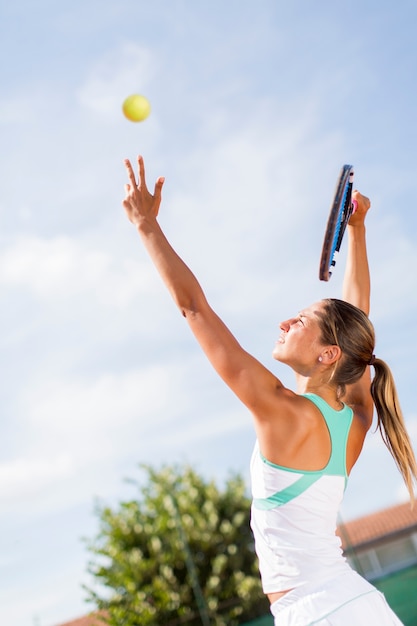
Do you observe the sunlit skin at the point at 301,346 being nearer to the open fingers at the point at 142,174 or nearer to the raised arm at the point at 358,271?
the raised arm at the point at 358,271

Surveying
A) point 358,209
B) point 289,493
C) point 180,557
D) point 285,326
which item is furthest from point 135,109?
point 180,557

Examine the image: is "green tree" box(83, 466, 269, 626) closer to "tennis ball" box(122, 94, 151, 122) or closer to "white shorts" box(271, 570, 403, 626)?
"tennis ball" box(122, 94, 151, 122)

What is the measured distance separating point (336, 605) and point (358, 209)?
1889mm

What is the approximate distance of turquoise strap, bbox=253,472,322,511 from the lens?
7.61 feet

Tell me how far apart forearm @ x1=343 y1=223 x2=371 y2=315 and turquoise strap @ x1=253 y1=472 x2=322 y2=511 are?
120cm

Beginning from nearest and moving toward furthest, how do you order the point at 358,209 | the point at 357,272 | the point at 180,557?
the point at 357,272
the point at 358,209
the point at 180,557

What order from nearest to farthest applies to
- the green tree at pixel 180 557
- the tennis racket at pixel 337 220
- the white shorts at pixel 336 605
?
the white shorts at pixel 336 605
the tennis racket at pixel 337 220
the green tree at pixel 180 557

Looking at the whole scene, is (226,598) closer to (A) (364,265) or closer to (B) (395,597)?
(B) (395,597)

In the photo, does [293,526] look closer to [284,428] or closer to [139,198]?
[284,428]

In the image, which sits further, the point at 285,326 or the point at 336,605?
the point at 285,326

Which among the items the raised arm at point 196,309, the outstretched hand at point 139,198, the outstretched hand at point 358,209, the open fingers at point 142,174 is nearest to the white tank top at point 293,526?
the raised arm at point 196,309

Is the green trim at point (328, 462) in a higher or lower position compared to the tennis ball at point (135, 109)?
lower

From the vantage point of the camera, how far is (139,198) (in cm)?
272

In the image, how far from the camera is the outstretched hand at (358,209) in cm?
359
